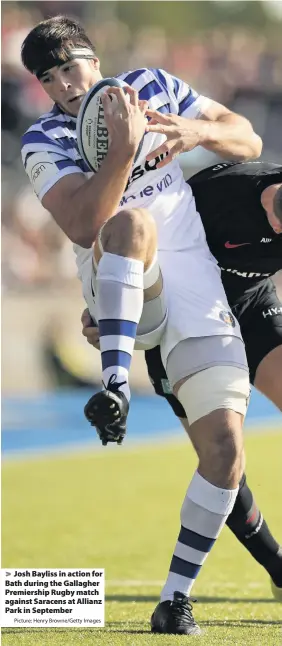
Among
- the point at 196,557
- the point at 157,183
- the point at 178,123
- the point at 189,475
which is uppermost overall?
the point at 178,123

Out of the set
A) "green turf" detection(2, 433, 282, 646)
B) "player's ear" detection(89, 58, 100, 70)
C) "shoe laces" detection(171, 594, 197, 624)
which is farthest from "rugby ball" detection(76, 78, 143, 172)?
"green turf" detection(2, 433, 282, 646)

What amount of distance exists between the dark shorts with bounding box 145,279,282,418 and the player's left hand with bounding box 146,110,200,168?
840mm

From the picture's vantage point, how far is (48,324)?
15.6 m

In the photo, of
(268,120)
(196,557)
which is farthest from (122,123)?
(268,120)

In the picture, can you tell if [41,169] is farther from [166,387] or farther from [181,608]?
[181,608]

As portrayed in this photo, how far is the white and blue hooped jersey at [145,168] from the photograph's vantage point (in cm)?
370

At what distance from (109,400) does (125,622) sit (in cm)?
→ 126

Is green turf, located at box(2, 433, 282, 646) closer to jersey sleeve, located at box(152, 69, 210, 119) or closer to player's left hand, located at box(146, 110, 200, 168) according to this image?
player's left hand, located at box(146, 110, 200, 168)

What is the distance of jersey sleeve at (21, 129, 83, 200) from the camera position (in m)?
3.62

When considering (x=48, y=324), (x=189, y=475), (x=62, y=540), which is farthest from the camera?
(x=48, y=324)

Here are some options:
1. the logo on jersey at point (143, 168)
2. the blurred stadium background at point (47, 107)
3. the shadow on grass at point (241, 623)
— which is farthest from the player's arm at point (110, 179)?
the blurred stadium background at point (47, 107)

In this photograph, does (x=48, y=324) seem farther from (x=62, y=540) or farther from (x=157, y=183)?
(x=157, y=183)

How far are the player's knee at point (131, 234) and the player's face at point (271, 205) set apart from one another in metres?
0.53

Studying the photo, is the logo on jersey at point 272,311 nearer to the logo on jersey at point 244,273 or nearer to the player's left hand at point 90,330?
the logo on jersey at point 244,273
